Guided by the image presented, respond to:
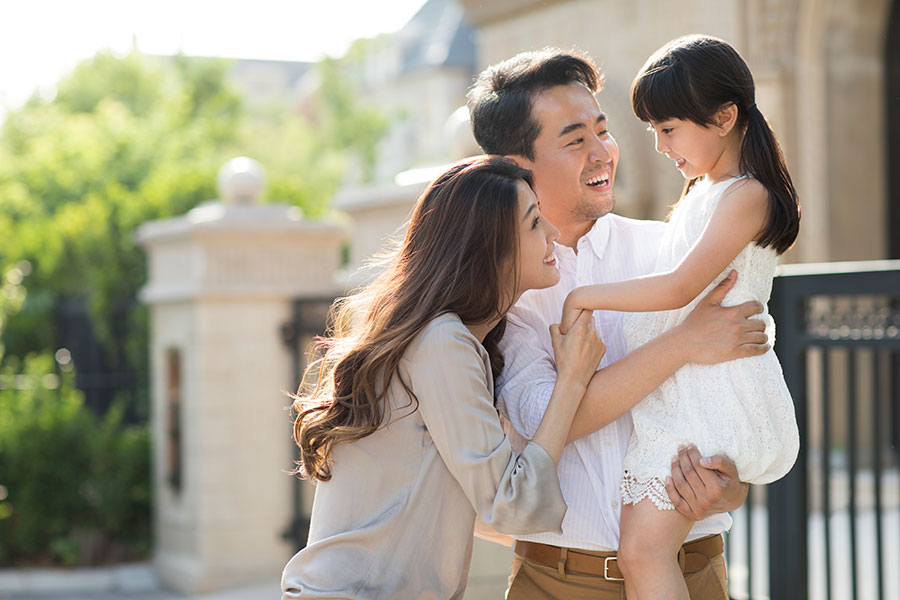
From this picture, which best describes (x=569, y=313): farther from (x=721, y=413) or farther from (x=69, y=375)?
(x=69, y=375)

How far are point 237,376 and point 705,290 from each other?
5132 mm

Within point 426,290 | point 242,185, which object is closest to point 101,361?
point 242,185

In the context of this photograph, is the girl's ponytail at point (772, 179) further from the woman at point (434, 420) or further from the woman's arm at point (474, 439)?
the woman's arm at point (474, 439)

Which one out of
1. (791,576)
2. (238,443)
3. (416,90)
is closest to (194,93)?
(416,90)

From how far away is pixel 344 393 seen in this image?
218cm

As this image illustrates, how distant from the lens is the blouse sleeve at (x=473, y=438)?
2.04 meters

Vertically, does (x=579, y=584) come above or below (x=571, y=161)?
below

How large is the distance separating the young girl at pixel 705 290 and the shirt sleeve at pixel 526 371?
0.14m

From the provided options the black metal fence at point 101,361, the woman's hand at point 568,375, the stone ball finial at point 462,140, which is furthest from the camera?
the black metal fence at point 101,361

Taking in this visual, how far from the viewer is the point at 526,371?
240 centimetres

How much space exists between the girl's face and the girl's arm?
0.15 m

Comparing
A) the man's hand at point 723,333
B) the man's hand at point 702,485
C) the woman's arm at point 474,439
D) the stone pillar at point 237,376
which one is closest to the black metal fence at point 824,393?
Answer: the man's hand at point 723,333

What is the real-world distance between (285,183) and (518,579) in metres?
9.46

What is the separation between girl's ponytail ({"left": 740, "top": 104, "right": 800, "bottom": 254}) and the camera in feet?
7.61
